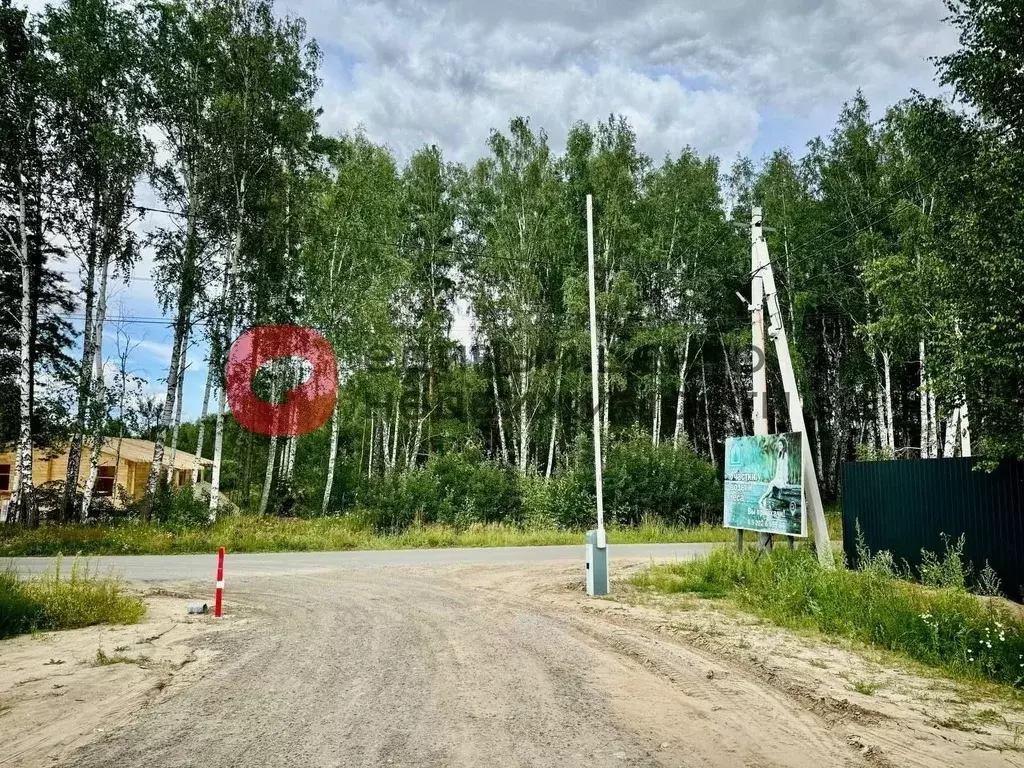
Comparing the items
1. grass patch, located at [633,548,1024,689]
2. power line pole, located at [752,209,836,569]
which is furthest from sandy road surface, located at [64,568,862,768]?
power line pole, located at [752,209,836,569]

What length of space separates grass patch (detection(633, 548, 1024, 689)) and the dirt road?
77cm

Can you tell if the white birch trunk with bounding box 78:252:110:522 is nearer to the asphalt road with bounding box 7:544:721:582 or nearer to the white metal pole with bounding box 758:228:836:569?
the asphalt road with bounding box 7:544:721:582

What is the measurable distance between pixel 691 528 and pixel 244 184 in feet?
66.2

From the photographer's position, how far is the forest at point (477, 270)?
15148 mm

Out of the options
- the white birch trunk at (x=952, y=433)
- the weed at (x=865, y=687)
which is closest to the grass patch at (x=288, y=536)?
the white birch trunk at (x=952, y=433)

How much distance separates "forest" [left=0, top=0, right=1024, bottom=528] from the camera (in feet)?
49.7

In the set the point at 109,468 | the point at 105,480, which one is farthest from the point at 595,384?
the point at 109,468

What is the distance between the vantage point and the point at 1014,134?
13.6 m

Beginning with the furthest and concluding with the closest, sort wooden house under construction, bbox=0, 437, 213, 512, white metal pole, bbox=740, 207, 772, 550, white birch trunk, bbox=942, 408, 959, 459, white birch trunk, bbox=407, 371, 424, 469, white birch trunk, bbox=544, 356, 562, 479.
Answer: wooden house under construction, bbox=0, 437, 213, 512, white birch trunk, bbox=407, 371, 424, 469, white birch trunk, bbox=544, 356, 562, 479, white birch trunk, bbox=942, 408, 959, 459, white metal pole, bbox=740, 207, 772, 550

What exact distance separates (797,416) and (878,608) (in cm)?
494

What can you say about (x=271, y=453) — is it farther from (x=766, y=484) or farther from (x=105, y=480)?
(x=766, y=484)

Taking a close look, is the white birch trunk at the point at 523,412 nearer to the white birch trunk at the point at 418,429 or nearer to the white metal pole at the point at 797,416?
the white birch trunk at the point at 418,429

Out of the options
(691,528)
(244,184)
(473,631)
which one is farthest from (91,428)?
(691,528)

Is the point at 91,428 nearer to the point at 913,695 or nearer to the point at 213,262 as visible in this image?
the point at 213,262
